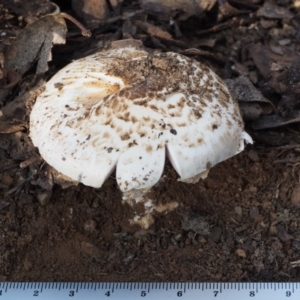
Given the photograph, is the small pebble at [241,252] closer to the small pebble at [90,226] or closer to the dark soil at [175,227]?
the dark soil at [175,227]

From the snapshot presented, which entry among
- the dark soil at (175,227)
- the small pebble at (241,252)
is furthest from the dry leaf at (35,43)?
the small pebble at (241,252)

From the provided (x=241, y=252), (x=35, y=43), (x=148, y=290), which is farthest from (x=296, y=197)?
(x=35, y=43)

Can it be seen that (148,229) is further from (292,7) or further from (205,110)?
(292,7)

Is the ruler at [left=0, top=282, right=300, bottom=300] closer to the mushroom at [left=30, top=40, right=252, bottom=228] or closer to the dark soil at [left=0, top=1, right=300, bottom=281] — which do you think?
the dark soil at [left=0, top=1, right=300, bottom=281]

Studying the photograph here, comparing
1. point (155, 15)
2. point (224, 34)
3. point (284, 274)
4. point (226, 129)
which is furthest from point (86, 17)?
point (284, 274)

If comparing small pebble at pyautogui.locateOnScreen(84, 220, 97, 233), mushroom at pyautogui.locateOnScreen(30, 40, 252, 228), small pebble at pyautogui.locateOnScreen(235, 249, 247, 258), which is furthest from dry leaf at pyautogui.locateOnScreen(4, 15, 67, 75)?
small pebble at pyautogui.locateOnScreen(235, 249, 247, 258)

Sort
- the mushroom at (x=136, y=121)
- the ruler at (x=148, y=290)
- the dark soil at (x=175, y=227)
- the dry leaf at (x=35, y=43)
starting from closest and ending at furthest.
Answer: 1. the mushroom at (x=136, y=121)
2. the ruler at (x=148, y=290)
3. the dark soil at (x=175, y=227)
4. the dry leaf at (x=35, y=43)
